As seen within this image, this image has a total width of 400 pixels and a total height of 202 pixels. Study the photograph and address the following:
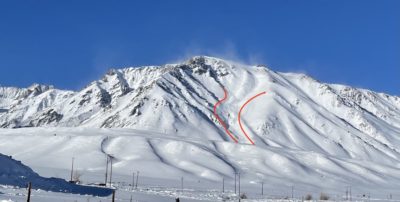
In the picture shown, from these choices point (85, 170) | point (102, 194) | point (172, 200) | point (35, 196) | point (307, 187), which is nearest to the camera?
point (35, 196)

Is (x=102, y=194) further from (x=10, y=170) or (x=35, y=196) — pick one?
(x=35, y=196)

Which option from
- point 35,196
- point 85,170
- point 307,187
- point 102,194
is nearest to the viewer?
point 35,196

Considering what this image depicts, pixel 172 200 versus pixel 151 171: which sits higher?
pixel 151 171

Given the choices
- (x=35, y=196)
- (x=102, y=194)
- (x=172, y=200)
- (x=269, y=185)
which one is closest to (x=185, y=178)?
(x=269, y=185)

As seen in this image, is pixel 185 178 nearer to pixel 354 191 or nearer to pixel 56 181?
pixel 354 191

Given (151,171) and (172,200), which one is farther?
(151,171)

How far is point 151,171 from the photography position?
19112 cm

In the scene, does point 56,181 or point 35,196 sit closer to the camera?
point 35,196

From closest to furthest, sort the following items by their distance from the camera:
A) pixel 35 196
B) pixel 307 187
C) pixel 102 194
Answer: pixel 35 196, pixel 102 194, pixel 307 187

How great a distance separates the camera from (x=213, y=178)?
190 m

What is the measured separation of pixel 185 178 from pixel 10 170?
114713mm

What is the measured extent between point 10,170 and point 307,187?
136133mm

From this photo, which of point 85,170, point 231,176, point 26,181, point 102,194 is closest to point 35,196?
point 26,181

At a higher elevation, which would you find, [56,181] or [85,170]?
[85,170]
